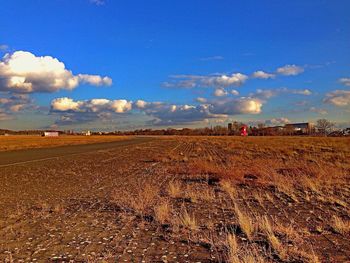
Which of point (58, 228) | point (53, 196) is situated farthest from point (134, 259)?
point (53, 196)

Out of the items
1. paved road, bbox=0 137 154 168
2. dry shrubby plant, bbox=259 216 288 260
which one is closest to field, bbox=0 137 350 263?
dry shrubby plant, bbox=259 216 288 260

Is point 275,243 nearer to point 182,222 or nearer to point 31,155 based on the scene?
point 182,222

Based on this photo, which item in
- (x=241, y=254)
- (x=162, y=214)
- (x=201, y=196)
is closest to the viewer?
(x=241, y=254)

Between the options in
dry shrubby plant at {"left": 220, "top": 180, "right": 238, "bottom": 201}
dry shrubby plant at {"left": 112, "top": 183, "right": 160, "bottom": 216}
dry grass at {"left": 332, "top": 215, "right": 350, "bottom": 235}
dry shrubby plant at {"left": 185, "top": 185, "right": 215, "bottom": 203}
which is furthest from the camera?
dry shrubby plant at {"left": 220, "top": 180, "right": 238, "bottom": 201}

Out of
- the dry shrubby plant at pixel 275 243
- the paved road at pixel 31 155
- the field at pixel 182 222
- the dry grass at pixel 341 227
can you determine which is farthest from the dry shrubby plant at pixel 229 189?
the paved road at pixel 31 155

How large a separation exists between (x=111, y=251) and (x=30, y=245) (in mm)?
1649

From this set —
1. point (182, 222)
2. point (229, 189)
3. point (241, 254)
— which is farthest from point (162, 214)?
point (229, 189)

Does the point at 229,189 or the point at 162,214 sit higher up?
the point at 162,214

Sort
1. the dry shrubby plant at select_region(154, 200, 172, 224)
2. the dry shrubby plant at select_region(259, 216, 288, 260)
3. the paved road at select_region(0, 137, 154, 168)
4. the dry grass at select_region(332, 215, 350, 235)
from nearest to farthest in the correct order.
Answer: the dry shrubby plant at select_region(259, 216, 288, 260), the dry grass at select_region(332, 215, 350, 235), the dry shrubby plant at select_region(154, 200, 172, 224), the paved road at select_region(0, 137, 154, 168)

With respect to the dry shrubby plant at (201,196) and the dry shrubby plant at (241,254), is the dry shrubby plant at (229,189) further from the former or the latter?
the dry shrubby plant at (241,254)

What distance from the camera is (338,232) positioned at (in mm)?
7992

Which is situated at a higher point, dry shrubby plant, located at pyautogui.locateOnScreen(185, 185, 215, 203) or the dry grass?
the dry grass

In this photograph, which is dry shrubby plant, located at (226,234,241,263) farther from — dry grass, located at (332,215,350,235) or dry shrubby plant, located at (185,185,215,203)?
dry shrubby plant, located at (185,185,215,203)

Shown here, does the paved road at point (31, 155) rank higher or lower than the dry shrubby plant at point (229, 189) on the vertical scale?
lower
